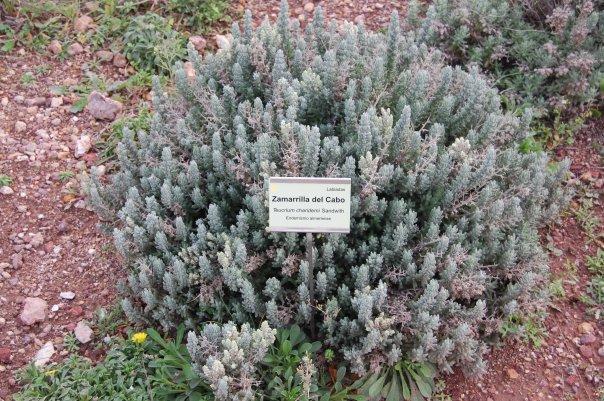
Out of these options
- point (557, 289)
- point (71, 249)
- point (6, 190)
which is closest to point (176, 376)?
point (71, 249)

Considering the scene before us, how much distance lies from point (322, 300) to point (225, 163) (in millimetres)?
926

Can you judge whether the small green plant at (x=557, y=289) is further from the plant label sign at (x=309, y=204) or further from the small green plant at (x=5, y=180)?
the small green plant at (x=5, y=180)

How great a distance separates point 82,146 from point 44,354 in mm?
1666

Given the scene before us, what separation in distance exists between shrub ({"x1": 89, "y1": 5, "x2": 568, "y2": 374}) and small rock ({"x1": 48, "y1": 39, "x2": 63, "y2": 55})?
5.55 feet

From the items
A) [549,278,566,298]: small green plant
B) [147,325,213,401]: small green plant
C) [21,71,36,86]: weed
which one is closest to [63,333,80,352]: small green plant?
[147,325,213,401]: small green plant

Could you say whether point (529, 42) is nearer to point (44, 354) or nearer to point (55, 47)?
point (55, 47)

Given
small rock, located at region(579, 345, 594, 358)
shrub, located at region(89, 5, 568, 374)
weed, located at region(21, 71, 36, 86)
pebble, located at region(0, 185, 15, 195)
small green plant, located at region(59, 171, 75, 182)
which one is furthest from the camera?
weed, located at region(21, 71, 36, 86)

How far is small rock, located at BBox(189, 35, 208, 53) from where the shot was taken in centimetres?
533

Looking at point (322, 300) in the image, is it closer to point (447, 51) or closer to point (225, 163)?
point (225, 163)

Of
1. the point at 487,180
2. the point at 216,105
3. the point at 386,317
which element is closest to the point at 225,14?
the point at 216,105

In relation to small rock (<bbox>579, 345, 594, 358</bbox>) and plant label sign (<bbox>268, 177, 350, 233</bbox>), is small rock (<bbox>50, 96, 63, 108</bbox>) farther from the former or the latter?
small rock (<bbox>579, 345, 594, 358</bbox>)

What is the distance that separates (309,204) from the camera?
296cm

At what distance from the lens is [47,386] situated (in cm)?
330

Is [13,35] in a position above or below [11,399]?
above
